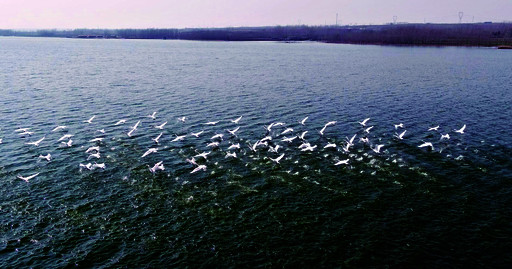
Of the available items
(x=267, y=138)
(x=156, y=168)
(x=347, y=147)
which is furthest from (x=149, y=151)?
(x=347, y=147)

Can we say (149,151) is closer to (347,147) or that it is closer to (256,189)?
(256,189)

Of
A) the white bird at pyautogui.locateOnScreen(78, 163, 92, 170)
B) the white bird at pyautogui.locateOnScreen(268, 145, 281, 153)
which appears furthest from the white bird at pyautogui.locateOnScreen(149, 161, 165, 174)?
the white bird at pyautogui.locateOnScreen(268, 145, 281, 153)

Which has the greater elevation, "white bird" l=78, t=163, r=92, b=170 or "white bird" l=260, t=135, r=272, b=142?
"white bird" l=260, t=135, r=272, b=142

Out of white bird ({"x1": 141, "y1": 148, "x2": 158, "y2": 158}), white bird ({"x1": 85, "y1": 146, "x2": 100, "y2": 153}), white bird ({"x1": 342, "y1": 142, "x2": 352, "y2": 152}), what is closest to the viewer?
white bird ({"x1": 141, "y1": 148, "x2": 158, "y2": 158})

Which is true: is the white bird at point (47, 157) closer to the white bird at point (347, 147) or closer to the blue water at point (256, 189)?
the blue water at point (256, 189)

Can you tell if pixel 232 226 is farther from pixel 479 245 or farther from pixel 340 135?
pixel 340 135

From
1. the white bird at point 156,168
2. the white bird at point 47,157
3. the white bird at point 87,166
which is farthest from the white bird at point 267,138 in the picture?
the white bird at point 47,157

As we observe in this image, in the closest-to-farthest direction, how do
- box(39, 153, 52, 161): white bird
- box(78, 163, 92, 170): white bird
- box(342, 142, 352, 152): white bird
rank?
box(78, 163, 92, 170): white bird < box(39, 153, 52, 161): white bird < box(342, 142, 352, 152): white bird

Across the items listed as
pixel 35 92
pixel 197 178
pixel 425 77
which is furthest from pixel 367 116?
pixel 35 92

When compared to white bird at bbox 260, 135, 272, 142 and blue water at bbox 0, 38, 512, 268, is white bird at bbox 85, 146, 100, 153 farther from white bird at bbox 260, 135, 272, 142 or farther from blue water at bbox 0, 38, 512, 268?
white bird at bbox 260, 135, 272, 142
